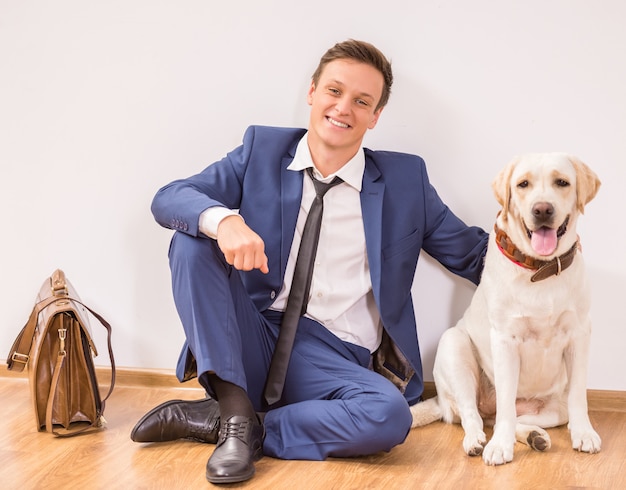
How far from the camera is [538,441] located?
2260 millimetres

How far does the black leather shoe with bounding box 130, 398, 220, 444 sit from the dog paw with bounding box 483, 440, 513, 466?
2.36 feet

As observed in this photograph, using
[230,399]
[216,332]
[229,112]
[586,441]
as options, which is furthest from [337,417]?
[229,112]

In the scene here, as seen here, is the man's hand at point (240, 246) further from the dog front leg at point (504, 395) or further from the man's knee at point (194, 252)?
the dog front leg at point (504, 395)

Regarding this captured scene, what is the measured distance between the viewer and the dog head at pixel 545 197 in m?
2.15

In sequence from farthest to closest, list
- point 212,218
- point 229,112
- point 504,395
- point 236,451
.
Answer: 1. point 229,112
2. point 504,395
3. point 212,218
4. point 236,451

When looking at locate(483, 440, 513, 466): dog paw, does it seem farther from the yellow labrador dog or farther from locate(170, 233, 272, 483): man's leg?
locate(170, 233, 272, 483): man's leg

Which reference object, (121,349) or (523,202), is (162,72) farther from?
(523,202)

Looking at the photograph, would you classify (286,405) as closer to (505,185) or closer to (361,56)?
(505,185)

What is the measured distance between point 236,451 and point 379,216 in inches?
31.6

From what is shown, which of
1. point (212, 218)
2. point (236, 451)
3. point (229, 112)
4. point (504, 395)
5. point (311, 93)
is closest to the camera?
point (236, 451)

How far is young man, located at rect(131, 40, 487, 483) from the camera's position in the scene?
86.0 inches

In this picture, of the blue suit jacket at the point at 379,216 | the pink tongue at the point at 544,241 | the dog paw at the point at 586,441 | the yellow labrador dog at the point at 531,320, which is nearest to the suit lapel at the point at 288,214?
the blue suit jacket at the point at 379,216

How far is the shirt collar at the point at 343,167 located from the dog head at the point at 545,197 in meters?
0.43

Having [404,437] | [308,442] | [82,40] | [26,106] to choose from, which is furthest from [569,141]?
[26,106]
